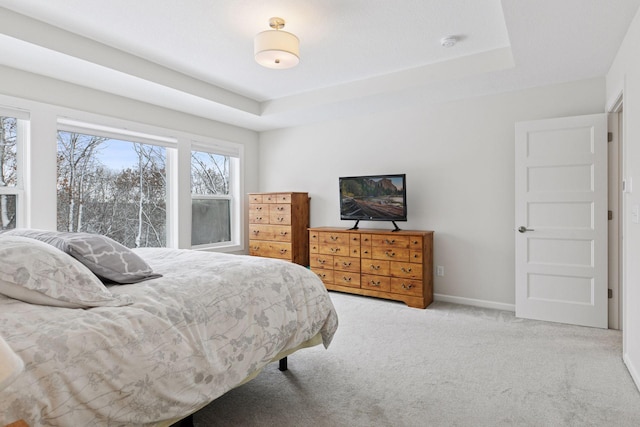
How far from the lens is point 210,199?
507 centimetres

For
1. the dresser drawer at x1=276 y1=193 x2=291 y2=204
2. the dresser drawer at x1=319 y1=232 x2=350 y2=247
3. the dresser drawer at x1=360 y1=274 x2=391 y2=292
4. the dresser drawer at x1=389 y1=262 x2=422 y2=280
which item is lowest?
the dresser drawer at x1=360 y1=274 x2=391 y2=292

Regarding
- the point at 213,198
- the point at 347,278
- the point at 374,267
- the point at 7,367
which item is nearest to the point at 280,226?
the point at 213,198

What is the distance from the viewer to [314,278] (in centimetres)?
235

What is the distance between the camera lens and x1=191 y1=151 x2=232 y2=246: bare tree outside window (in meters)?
4.88

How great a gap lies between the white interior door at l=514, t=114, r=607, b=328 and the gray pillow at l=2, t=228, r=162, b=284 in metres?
3.35

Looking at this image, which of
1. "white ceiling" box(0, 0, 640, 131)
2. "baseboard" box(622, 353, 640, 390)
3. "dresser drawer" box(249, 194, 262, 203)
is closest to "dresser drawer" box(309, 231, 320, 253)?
"dresser drawer" box(249, 194, 262, 203)

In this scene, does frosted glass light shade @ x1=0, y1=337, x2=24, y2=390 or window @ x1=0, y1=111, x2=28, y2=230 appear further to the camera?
window @ x1=0, y1=111, x2=28, y2=230

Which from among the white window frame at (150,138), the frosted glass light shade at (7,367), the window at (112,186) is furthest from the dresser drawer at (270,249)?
the frosted glass light shade at (7,367)

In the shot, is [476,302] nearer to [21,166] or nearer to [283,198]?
[283,198]

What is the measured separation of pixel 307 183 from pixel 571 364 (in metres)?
3.71

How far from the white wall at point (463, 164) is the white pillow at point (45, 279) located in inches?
139

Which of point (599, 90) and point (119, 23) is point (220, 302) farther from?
point (599, 90)

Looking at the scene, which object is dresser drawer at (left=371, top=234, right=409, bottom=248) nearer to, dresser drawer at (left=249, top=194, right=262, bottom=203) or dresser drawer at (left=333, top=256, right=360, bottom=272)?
dresser drawer at (left=333, top=256, right=360, bottom=272)

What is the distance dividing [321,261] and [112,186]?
104 inches
